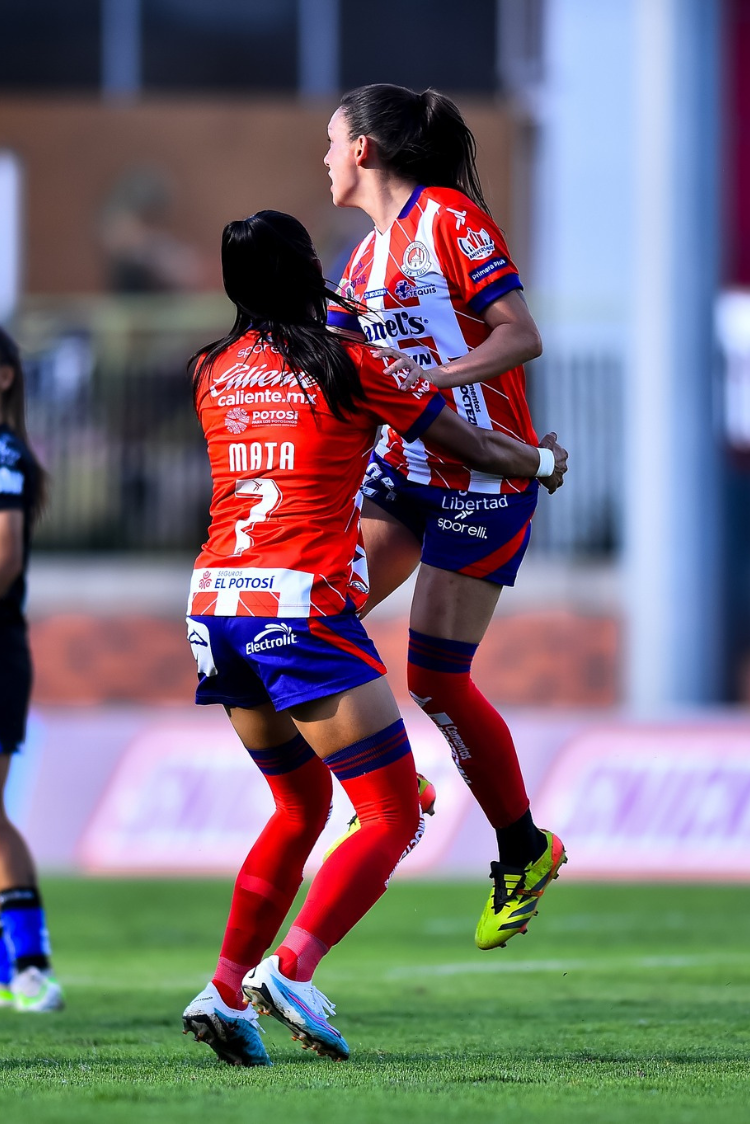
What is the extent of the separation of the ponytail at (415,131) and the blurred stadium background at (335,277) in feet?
22.2

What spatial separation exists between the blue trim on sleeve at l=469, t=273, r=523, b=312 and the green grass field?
198 cm

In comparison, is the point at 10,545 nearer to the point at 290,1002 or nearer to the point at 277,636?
the point at 277,636

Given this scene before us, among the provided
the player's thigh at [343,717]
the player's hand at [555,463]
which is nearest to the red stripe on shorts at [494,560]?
the player's hand at [555,463]

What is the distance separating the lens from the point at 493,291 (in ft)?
15.8

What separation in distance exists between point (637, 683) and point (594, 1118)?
453 inches

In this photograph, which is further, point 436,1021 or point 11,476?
point 11,476

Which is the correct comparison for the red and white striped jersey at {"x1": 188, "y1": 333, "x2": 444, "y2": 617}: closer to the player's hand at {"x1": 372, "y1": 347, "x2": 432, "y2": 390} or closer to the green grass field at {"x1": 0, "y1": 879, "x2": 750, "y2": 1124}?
the player's hand at {"x1": 372, "y1": 347, "x2": 432, "y2": 390}

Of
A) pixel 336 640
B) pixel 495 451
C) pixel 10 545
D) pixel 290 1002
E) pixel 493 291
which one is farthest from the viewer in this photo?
pixel 10 545

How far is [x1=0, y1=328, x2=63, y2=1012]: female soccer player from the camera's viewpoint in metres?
6.21

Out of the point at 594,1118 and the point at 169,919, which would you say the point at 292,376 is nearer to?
the point at 594,1118

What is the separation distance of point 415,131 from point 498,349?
0.73 meters

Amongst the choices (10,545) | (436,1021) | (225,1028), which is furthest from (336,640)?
(10,545)

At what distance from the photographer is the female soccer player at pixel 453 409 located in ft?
16.0

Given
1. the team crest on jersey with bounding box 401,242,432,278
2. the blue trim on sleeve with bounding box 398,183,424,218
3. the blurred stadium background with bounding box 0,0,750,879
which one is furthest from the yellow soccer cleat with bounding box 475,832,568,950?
the blurred stadium background with bounding box 0,0,750,879
